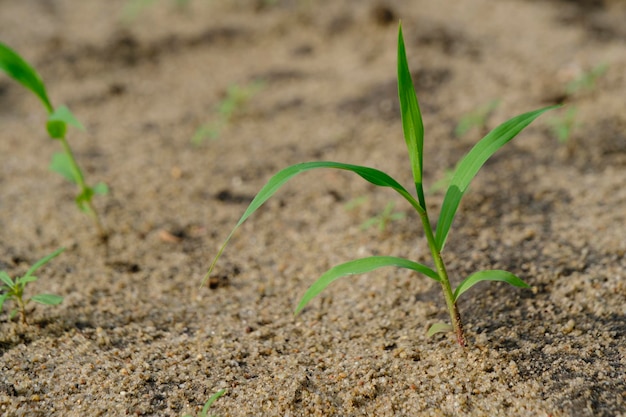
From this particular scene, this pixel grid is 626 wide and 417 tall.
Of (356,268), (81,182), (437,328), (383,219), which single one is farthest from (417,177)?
(81,182)

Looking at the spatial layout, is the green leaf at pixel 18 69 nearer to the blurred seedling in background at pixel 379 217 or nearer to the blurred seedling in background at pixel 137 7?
the blurred seedling in background at pixel 379 217

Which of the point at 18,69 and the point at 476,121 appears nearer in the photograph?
the point at 18,69

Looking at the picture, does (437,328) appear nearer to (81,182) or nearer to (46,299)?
(46,299)

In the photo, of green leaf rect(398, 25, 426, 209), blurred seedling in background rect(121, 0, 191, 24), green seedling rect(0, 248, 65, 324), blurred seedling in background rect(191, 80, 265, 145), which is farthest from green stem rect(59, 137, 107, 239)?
blurred seedling in background rect(121, 0, 191, 24)

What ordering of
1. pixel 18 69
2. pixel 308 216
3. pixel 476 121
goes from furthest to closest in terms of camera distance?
pixel 476 121
pixel 308 216
pixel 18 69

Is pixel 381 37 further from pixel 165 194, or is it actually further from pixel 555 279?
pixel 555 279

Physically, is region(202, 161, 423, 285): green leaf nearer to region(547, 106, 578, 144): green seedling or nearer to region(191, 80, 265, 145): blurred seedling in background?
region(547, 106, 578, 144): green seedling

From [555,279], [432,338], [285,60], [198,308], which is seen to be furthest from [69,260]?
[285,60]
